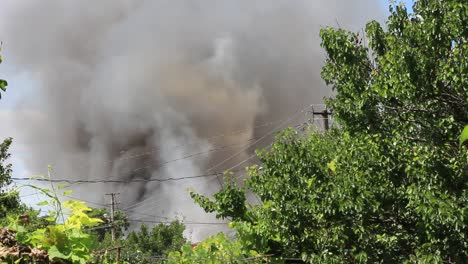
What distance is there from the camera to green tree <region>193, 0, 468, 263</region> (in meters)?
8.16

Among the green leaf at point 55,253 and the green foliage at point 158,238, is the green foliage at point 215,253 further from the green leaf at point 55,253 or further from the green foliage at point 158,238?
the green foliage at point 158,238

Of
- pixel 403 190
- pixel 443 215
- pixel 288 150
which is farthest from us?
pixel 288 150

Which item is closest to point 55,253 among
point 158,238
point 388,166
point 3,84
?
point 3,84

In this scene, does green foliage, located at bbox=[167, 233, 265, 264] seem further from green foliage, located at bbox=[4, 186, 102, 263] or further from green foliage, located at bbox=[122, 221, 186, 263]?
green foliage, located at bbox=[122, 221, 186, 263]

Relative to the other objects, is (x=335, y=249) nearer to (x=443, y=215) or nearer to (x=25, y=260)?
(x=443, y=215)

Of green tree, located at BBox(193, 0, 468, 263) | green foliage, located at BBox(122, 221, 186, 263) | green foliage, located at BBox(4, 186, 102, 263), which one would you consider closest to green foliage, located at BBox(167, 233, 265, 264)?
green tree, located at BBox(193, 0, 468, 263)

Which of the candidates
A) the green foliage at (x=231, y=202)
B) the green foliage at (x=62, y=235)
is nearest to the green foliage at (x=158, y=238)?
the green foliage at (x=231, y=202)

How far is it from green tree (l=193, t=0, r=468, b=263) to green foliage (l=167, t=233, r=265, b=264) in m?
0.53

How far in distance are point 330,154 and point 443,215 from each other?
4.62 meters

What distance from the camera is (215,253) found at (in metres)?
7.93

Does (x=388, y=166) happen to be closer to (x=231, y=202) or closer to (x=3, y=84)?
(x=231, y=202)

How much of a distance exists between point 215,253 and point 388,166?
2901 millimetres

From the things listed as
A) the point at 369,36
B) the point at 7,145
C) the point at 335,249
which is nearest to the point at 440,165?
the point at 335,249

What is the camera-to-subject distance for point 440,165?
8.07m
